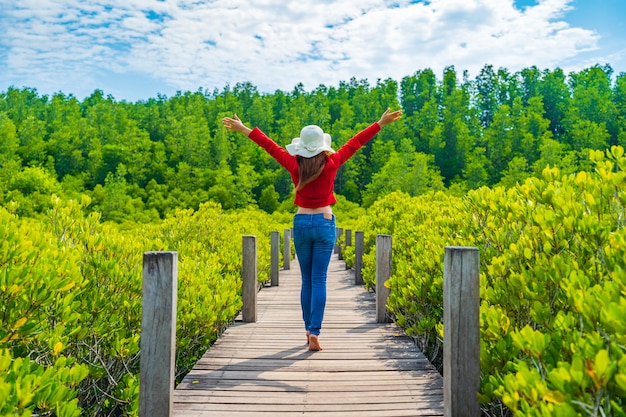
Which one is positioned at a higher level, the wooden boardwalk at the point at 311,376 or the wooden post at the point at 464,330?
the wooden post at the point at 464,330

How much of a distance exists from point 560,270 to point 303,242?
95.9 inches

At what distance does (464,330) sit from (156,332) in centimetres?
186

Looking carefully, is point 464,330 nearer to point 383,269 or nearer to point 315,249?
point 315,249

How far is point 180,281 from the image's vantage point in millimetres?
4625

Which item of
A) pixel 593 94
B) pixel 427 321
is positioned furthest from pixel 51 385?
pixel 593 94

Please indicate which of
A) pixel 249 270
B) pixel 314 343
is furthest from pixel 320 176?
pixel 249 270

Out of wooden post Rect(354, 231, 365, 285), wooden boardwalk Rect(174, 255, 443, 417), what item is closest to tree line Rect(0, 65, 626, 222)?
wooden post Rect(354, 231, 365, 285)

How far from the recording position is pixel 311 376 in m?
3.89

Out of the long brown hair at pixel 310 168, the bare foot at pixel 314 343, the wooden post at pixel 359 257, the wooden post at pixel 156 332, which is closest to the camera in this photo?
the wooden post at pixel 156 332

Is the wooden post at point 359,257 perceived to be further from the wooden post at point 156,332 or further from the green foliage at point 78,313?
the wooden post at point 156,332

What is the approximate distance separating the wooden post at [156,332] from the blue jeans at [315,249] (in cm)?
174

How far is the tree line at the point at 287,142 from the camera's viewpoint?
52363 millimetres

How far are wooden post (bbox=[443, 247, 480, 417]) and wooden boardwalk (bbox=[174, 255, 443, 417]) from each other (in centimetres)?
67

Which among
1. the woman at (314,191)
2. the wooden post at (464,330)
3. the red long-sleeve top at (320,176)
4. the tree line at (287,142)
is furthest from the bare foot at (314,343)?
the tree line at (287,142)
